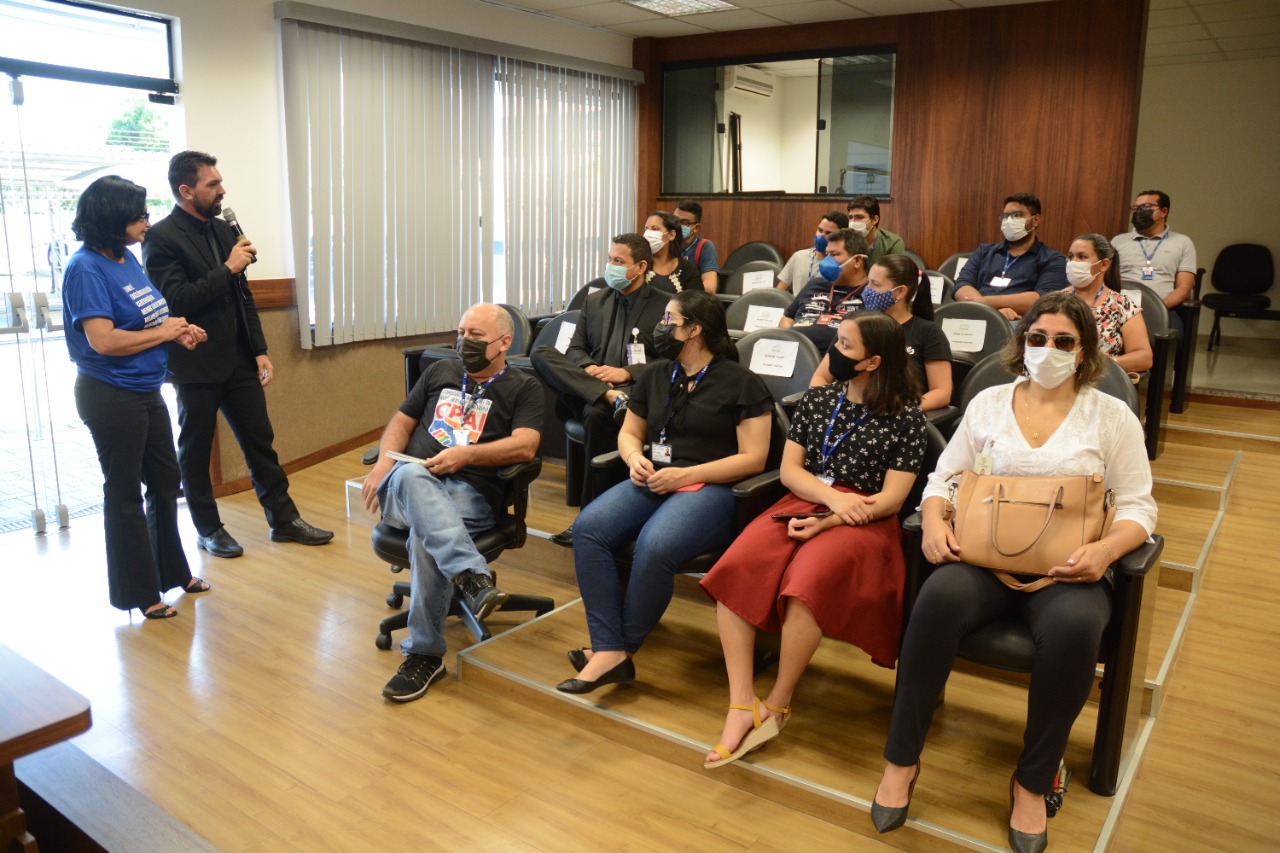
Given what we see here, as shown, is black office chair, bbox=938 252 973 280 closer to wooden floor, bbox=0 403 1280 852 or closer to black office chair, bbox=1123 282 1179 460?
black office chair, bbox=1123 282 1179 460

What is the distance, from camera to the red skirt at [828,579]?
2551 mm

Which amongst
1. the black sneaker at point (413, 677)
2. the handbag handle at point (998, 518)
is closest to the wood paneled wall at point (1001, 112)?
the handbag handle at point (998, 518)

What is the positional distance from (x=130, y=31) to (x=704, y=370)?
3.53 m

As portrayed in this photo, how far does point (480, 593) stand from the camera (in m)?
3.01

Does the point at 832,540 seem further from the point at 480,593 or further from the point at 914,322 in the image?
the point at 914,322

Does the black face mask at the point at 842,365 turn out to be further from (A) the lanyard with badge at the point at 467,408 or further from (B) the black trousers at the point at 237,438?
(B) the black trousers at the point at 237,438

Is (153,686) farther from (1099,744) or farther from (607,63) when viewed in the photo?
(607,63)

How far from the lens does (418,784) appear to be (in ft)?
8.54

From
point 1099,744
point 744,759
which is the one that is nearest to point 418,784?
point 744,759

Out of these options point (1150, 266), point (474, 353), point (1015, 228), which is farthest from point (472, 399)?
point (1150, 266)

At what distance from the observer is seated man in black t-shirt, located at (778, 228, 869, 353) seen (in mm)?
4180

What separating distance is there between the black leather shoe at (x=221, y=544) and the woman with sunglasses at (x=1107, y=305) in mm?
3685

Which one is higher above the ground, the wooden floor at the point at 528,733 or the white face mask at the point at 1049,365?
the white face mask at the point at 1049,365

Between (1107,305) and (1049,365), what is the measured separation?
1793 mm
